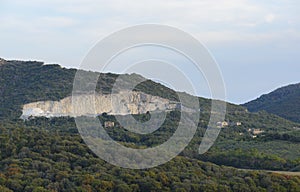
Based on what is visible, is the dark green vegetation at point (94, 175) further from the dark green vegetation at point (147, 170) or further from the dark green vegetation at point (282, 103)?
the dark green vegetation at point (282, 103)

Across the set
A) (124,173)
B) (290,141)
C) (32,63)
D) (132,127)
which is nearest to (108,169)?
(124,173)

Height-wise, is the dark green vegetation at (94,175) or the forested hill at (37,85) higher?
the forested hill at (37,85)

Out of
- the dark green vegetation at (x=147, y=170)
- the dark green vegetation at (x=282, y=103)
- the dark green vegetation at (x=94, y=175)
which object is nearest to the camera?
the dark green vegetation at (x=94, y=175)

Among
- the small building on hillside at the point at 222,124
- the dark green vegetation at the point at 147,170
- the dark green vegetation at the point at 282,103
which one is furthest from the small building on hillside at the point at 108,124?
the dark green vegetation at the point at 282,103

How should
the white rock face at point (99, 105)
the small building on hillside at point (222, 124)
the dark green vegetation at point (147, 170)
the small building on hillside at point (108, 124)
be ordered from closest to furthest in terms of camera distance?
the dark green vegetation at point (147, 170) < the small building on hillside at point (108, 124) < the small building on hillside at point (222, 124) < the white rock face at point (99, 105)

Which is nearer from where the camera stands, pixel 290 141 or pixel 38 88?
pixel 290 141

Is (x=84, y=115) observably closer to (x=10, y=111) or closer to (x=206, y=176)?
(x=10, y=111)

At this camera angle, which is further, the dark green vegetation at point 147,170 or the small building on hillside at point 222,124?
the small building on hillside at point 222,124
